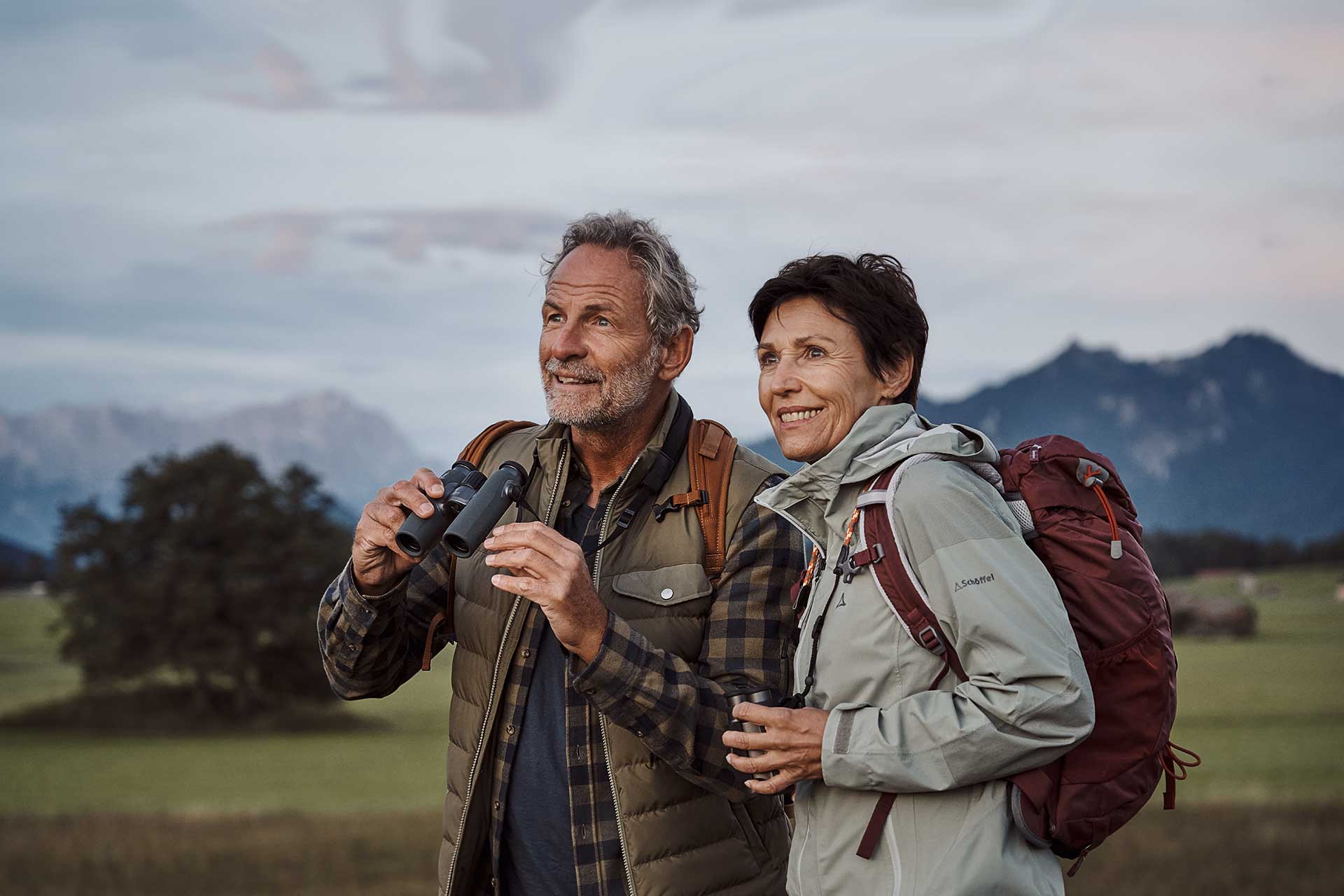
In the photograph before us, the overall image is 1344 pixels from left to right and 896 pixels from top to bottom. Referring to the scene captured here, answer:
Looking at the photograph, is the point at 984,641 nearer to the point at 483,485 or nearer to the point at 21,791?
the point at 483,485

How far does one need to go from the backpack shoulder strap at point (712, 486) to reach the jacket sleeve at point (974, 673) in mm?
900

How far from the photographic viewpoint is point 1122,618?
2.20 meters

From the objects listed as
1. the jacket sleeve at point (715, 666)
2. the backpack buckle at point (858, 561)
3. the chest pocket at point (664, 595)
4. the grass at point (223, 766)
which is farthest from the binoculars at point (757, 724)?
the grass at point (223, 766)

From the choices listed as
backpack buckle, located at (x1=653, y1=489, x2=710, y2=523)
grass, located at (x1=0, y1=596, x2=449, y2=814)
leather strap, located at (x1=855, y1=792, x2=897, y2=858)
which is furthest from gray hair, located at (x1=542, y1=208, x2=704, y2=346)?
grass, located at (x1=0, y1=596, x2=449, y2=814)

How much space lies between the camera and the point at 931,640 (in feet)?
7.22

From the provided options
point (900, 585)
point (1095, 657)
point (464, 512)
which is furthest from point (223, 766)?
point (1095, 657)

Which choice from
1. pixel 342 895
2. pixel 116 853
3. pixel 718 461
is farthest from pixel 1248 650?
pixel 718 461

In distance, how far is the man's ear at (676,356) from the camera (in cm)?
333

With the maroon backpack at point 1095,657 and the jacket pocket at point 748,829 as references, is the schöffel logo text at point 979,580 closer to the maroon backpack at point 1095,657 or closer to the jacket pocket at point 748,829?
the maroon backpack at point 1095,657

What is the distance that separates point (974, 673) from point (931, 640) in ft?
0.32

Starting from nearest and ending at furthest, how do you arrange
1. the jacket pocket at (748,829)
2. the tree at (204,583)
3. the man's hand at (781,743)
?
the man's hand at (781,743), the jacket pocket at (748,829), the tree at (204,583)

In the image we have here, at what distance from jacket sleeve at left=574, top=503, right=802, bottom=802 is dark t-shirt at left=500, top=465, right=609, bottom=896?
12.3 inches

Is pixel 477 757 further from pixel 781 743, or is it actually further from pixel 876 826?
pixel 876 826

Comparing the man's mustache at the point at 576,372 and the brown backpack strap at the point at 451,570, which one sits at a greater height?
the man's mustache at the point at 576,372
